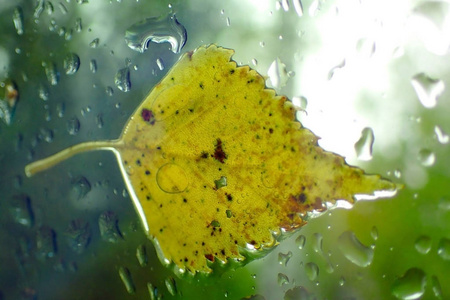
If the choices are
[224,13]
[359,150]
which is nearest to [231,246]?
[359,150]

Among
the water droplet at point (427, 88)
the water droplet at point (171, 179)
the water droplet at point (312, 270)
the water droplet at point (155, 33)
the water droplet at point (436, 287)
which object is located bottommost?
the water droplet at point (436, 287)

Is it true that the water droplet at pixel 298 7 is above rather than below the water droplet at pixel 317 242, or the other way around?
above

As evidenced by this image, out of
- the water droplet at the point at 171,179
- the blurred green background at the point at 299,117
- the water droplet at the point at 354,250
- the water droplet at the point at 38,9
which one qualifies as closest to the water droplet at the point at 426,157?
the blurred green background at the point at 299,117

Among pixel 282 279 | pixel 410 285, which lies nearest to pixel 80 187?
pixel 282 279

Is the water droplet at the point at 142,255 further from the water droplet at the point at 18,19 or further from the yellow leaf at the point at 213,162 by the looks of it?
the water droplet at the point at 18,19

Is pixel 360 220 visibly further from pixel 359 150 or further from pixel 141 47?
pixel 141 47

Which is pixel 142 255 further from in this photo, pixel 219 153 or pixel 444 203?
pixel 444 203
